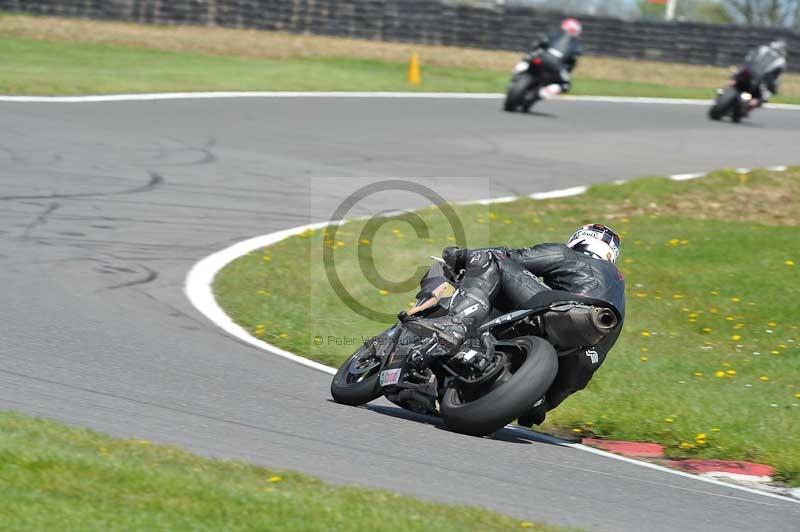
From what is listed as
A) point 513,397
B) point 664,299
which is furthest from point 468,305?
point 664,299

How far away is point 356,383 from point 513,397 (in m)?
1.21

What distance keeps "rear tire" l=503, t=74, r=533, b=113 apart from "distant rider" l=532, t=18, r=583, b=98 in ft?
1.27

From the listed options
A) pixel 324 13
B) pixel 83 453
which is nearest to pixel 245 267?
pixel 83 453

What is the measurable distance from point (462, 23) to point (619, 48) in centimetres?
401

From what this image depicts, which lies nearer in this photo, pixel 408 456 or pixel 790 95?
pixel 408 456

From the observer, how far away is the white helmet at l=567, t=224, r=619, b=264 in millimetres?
7270

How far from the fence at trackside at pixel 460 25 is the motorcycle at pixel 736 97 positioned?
7755 mm

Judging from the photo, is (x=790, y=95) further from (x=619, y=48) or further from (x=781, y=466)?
(x=781, y=466)

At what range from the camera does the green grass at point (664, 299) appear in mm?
8055

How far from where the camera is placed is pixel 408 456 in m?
6.36

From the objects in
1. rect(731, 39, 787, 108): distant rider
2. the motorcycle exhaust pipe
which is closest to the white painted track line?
rect(731, 39, 787, 108): distant rider

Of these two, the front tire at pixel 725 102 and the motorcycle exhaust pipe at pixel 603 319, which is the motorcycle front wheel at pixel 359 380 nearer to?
the motorcycle exhaust pipe at pixel 603 319

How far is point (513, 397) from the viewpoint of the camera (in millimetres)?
6625

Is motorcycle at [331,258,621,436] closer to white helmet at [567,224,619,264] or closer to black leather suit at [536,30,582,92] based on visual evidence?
white helmet at [567,224,619,264]
